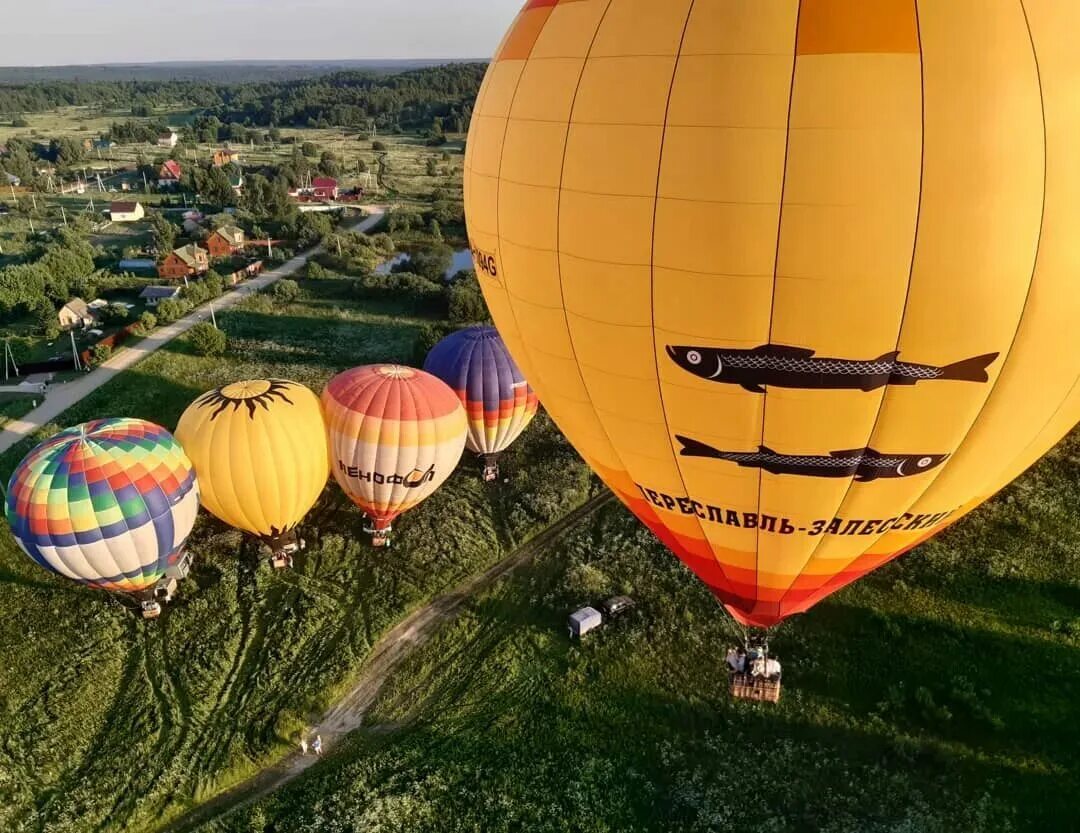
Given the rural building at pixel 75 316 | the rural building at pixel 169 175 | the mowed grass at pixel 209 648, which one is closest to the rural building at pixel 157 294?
the rural building at pixel 75 316

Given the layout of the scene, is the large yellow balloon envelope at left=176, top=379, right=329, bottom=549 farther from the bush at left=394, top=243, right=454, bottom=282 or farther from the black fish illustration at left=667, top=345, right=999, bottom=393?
the bush at left=394, top=243, right=454, bottom=282

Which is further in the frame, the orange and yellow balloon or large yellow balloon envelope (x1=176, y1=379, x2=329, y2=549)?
the orange and yellow balloon

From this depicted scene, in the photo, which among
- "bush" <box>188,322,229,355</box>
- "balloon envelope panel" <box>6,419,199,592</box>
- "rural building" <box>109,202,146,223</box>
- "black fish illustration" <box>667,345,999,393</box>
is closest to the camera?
"black fish illustration" <box>667,345,999,393</box>

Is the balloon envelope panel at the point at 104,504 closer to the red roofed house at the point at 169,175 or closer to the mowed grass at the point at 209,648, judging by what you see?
the mowed grass at the point at 209,648

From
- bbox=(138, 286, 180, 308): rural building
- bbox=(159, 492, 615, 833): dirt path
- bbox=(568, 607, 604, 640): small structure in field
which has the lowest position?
bbox=(159, 492, 615, 833): dirt path

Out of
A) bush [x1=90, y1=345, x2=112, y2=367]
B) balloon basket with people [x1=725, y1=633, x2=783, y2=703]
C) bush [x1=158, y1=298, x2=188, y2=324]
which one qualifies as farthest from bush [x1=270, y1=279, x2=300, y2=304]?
balloon basket with people [x1=725, y1=633, x2=783, y2=703]

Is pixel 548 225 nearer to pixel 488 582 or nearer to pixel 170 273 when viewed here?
pixel 488 582

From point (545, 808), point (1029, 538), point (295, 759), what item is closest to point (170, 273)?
point (295, 759)
